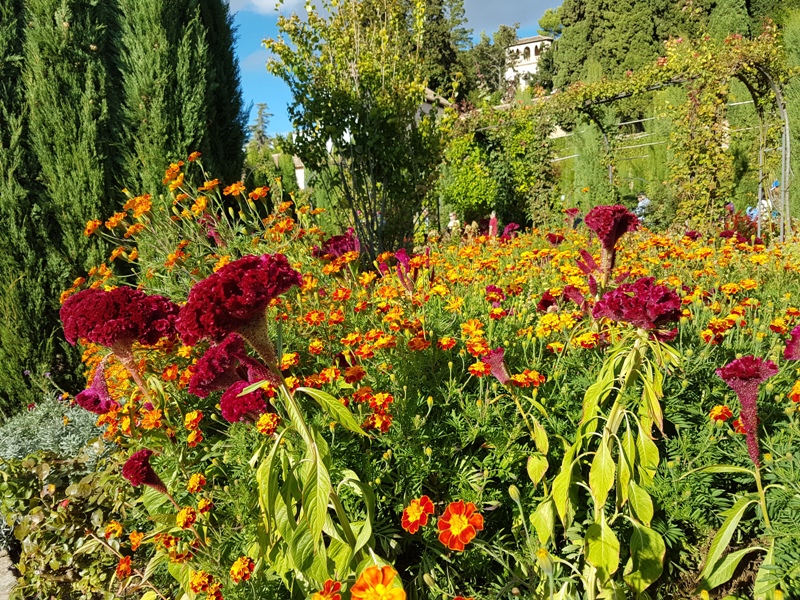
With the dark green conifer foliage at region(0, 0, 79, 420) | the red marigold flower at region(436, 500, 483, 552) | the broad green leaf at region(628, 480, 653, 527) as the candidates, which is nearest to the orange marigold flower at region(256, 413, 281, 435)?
the red marigold flower at region(436, 500, 483, 552)

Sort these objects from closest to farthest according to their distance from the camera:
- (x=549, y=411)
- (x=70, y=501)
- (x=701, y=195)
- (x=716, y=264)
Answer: (x=549, y=411)
(x=70, y=501)
(x=716, y=264)
(x=701, y=195)

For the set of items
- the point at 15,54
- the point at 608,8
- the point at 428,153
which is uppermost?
the point at 608,8

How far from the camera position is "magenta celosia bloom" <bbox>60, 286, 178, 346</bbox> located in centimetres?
171

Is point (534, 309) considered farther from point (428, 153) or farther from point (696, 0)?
point (696, 0)

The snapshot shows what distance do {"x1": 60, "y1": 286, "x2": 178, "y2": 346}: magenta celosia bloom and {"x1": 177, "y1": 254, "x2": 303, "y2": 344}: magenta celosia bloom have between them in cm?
50

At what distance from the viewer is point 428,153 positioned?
5535mm

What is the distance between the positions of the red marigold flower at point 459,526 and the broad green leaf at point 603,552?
0.45 m

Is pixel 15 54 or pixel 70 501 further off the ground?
pixel 15 54

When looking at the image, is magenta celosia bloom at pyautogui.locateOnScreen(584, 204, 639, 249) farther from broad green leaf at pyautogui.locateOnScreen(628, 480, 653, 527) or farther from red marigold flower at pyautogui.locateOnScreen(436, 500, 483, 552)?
red marigold flower at pyautogui.locateOnScreen(436, 500, 483, 552)

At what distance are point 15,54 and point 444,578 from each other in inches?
192

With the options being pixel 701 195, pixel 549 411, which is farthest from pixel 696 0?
pixel 549 411

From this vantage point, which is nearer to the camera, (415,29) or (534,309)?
(534,309)

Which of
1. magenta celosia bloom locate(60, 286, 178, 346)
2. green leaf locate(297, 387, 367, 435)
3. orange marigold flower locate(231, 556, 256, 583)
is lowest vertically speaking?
orange marigold flower locate(231, 556, 256, 583)

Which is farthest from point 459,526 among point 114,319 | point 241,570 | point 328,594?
point 114,319
